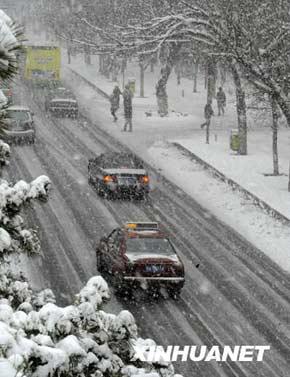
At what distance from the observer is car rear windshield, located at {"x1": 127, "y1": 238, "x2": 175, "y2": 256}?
1480 centimetres

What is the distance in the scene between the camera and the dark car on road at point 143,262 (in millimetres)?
14422

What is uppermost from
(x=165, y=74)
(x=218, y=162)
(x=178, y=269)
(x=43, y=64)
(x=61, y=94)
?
(x=43, y=64)

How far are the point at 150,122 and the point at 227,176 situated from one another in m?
14.6

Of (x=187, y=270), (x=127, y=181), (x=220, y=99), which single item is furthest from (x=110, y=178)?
(x=220, y=99)

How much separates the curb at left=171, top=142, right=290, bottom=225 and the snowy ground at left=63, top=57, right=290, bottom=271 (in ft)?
0.62

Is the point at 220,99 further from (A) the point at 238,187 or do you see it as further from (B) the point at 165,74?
(A) the point at 238,187

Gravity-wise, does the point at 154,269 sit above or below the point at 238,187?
above

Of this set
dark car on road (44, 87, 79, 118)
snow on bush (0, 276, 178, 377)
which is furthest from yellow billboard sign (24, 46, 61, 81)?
snow on bush (0, 276, 178, 377)

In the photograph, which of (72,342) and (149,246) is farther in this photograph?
(149,246)

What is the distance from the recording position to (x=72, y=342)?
4531 mm

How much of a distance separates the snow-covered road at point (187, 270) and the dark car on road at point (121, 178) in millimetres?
402

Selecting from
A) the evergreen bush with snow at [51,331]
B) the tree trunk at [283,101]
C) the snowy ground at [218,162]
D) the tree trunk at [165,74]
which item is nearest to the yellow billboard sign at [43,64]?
the snowy ground at [218,162]

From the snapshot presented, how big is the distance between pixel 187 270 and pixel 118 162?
24.7 feet

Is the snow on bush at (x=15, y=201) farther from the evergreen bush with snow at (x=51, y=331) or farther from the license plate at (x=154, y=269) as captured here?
the license plate at (x=154, y=269)
